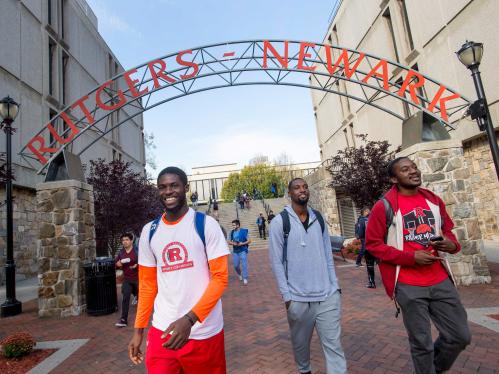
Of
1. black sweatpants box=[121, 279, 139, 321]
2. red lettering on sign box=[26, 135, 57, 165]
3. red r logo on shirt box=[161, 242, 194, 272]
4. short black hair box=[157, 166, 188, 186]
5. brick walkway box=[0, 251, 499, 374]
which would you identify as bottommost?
brick walkway box=[0, 251, 499, 374]

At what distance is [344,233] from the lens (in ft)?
75.4

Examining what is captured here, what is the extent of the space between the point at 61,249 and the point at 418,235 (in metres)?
7.46

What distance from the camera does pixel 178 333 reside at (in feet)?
5.67

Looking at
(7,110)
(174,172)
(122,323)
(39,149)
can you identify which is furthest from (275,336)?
(7,110)

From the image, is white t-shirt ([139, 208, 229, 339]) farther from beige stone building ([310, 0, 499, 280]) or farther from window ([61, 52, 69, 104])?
window ([61, 52, 69, 104])

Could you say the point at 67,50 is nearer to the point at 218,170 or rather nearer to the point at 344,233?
the point at 344,233

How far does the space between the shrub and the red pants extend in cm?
402

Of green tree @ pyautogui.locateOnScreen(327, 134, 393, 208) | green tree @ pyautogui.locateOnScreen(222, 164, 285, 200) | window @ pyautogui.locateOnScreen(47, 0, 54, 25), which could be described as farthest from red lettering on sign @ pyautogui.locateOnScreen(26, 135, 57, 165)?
green tree @ pyautogui.locateOnScreen(222, 164, 285, 200)

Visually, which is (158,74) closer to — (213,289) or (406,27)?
(213,289)

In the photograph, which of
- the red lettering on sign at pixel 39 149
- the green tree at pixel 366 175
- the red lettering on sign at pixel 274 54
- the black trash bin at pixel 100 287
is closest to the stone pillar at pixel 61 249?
the black trash bin at pixel 100 287

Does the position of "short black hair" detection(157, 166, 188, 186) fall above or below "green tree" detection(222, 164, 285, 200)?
below

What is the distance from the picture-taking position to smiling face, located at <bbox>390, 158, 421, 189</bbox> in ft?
9.12

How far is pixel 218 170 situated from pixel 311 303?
3557 inches

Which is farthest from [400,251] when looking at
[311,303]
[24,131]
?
[24,131]
